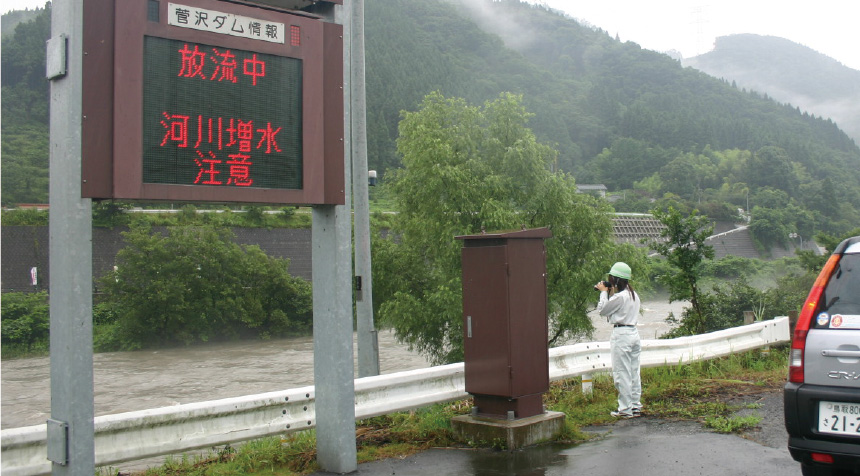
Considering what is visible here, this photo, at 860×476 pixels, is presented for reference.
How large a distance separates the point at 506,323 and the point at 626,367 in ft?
6.62

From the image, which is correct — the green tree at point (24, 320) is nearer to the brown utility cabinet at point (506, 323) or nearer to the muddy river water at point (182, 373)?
the muddy river water at point (182, 373)

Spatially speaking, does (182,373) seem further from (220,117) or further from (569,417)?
(220,117)

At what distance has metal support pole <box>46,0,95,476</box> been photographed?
16.7 feet

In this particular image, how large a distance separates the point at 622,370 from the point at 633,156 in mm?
146634

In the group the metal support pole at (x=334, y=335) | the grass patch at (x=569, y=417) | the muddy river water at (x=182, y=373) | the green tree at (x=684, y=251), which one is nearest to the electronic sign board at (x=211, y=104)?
the metal support pole at (x=334, y=335)

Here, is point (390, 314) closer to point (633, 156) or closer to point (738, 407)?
point (738, 407)

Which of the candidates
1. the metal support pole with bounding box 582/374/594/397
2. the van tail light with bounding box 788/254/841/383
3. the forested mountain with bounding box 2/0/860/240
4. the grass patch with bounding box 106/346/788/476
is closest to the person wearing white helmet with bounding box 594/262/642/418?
the grass patch with bounding box 106/346/788/476

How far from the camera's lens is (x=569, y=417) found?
8.67 meters

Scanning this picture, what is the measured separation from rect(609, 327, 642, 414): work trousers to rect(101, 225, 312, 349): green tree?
1511 inches

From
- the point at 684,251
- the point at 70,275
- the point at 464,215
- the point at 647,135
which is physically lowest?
the point at 70,275

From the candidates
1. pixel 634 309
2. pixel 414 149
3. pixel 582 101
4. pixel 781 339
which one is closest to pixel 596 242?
pixel 414 149

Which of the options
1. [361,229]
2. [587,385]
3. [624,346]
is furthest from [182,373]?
[624,346]

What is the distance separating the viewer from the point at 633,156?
14975cm

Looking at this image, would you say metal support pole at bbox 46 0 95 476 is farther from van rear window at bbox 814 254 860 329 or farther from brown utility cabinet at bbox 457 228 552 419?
van rear window at bbox 814 254 860 329
